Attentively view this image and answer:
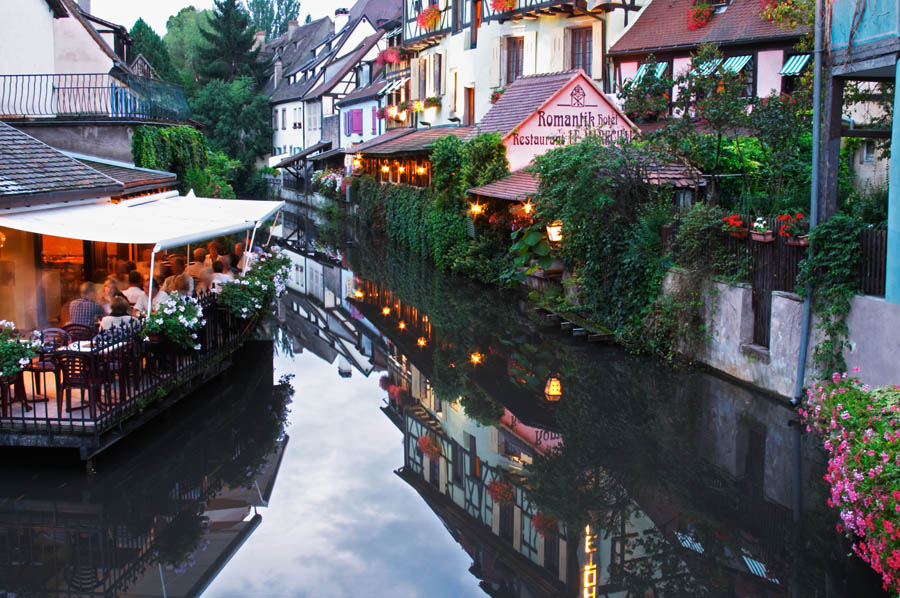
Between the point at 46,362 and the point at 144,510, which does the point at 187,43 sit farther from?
the point at 144,510

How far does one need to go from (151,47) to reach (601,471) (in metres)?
47.6

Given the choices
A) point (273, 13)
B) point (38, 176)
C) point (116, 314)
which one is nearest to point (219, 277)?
point (116, 314)

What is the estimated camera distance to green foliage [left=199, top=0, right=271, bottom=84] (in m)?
64.8

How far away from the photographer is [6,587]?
6.68 metres

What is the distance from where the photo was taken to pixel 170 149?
20703 mm

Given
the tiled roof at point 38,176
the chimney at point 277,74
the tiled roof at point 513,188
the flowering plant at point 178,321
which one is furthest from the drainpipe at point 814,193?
the chimney at point 277,74

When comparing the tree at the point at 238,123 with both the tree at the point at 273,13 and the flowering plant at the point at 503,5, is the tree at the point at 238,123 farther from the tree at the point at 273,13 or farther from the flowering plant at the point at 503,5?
the tree at the point at 273,13

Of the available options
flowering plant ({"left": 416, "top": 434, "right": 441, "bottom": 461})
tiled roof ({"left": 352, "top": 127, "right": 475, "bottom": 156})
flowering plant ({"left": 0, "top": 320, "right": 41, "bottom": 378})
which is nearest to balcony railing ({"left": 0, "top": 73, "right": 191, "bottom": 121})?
tiled roof ({"left": 352, "top": 127, "right": 475, "bottom": 156})

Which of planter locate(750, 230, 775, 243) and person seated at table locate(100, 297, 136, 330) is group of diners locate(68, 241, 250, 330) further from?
planter locate(750, 230, 775, 243)

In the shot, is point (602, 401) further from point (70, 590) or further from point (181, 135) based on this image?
point (181, 135)

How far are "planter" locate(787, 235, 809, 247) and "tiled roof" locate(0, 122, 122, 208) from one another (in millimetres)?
9554

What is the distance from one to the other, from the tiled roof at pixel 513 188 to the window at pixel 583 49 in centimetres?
612

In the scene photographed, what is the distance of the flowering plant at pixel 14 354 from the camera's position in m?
8.70

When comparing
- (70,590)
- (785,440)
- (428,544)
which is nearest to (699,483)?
(785,440)
